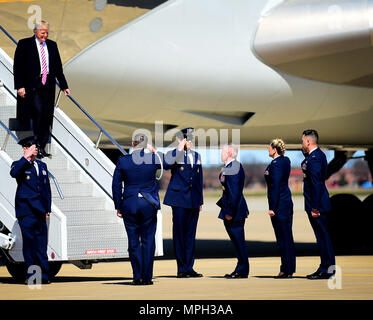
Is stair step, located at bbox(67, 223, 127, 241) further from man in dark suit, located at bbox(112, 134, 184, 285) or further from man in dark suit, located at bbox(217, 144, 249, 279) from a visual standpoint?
man in dark suit, located at bbox(217, 144, 249, 279)

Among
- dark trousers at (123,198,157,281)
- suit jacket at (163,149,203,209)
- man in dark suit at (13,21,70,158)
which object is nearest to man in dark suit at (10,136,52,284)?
dark trousers at (123,198,157,281)

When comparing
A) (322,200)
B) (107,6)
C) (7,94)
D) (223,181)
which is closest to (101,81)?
(107,6)

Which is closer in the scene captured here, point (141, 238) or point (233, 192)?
point (141, 238)

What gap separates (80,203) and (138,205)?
168cm

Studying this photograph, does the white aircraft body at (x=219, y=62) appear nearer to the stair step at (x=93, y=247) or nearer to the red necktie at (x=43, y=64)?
the red necktie at (x=43, y=64)

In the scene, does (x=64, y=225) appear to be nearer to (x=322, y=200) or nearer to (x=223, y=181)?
(x=223, y=181)

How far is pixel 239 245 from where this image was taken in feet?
41.0

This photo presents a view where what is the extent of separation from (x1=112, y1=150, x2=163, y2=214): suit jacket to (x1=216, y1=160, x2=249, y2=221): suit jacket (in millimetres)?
1228

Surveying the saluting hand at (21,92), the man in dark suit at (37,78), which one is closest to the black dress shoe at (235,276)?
the man in dark suit at (37,78)

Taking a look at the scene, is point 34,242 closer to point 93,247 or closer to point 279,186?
point 93,247

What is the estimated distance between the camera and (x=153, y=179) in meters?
11.8

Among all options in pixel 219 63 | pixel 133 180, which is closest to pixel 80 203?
pixel 133 180

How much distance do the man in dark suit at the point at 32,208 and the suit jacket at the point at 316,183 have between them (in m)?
3.18

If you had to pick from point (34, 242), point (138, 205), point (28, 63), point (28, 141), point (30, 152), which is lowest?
point (34, 242)
